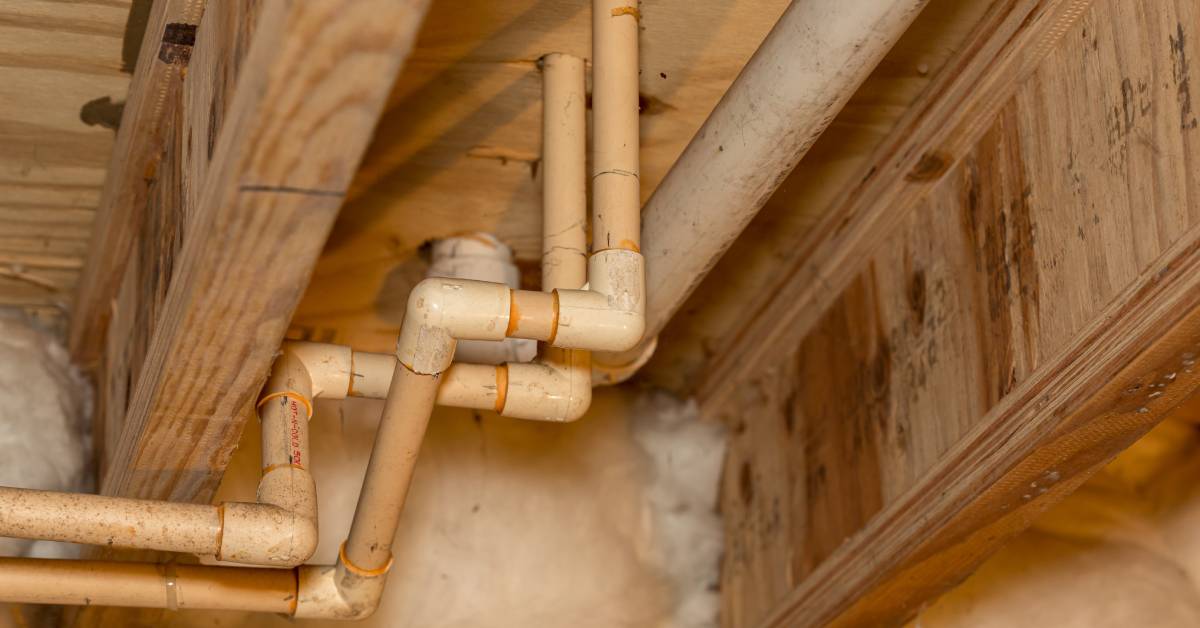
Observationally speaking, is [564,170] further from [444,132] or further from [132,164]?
[132,164]

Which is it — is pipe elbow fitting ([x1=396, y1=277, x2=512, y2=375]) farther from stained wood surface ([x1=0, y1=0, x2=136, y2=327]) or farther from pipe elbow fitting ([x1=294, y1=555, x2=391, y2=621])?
stained wood surface ([x1=0, y1=0, x2=136, y2=327])

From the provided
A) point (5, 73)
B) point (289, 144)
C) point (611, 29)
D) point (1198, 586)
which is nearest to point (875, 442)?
point (611, 29)

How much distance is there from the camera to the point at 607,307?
1.18 meters

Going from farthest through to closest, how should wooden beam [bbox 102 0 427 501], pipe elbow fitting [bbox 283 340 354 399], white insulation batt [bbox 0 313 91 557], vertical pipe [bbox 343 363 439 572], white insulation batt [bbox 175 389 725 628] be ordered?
white insulation batt [bbox 175 389 725 628]
white insulation batt [bbox 0 313 91 557]
pipe elbow fitting [bbox 283 340 354 399]
vertical pipe [bbox 343 363 439 572]
wooden beam [bbox 102 0 427 501]

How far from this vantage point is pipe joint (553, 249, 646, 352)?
116 centimetres

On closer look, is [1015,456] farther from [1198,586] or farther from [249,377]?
[1198,586]

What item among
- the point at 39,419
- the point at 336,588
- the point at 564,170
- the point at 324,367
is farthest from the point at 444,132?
the point at 39,419

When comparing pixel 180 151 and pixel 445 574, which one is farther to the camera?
pixel 445 574

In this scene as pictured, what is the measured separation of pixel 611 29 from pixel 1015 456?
53 cm

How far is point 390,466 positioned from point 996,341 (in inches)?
22.3

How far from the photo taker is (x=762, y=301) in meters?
1.75

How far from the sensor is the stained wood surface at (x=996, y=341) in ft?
3.41

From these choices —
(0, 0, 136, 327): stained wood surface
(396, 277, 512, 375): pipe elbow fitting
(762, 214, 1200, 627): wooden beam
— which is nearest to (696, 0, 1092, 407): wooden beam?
(762, 214, 1200, 627): wooden beam

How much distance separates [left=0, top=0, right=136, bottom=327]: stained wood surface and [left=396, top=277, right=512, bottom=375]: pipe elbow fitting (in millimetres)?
396
